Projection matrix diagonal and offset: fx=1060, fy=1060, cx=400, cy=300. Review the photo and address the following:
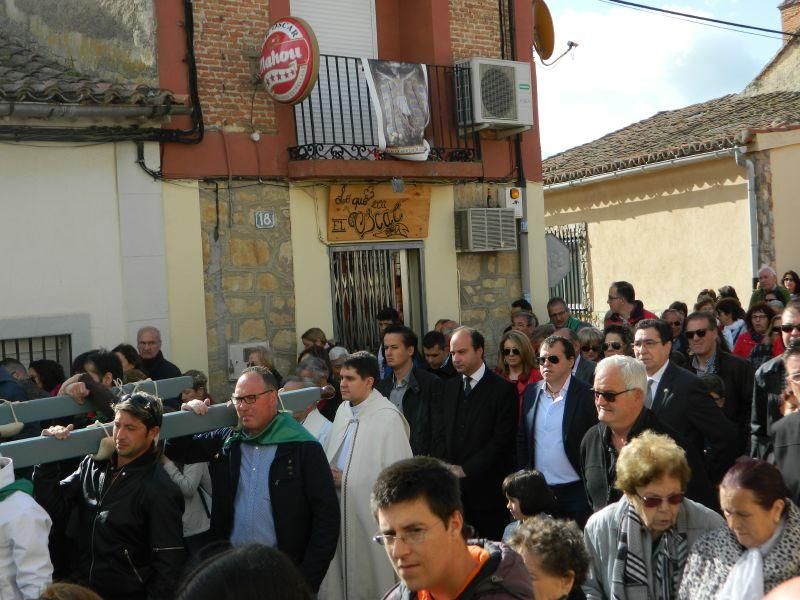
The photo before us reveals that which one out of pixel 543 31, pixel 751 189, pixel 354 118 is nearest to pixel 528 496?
pixel 354 118

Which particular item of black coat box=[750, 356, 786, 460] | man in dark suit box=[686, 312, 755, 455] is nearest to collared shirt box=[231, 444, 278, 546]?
black coat box=[750, 356, 786, 460]

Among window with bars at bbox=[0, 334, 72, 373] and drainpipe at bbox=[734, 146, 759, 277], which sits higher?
drainpipe at bbox=[734, 146, 759, 277]

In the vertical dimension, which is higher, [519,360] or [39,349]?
[39,349]

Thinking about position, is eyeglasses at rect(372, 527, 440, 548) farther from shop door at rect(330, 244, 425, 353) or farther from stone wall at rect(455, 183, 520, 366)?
stone wall at rect(455, 183, 520, 366)

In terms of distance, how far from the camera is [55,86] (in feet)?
29.2

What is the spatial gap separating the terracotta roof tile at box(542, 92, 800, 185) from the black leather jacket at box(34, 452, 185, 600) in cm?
1371

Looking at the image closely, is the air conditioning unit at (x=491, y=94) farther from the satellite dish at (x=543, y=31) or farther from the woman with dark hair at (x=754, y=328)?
the woman with dark hair at (x=754, y=328)

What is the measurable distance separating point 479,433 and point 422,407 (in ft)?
1.76

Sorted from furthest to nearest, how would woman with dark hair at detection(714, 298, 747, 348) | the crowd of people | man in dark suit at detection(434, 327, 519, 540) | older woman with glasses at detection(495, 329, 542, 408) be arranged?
woman with dark hair at detection(714, 298, 747, 348) < older woman with glasses at detection(495, 329, 542, 408) < man in dark suit at detection(434, 327, 519, 540) < the crowd of people

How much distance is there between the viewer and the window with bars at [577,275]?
19.8m

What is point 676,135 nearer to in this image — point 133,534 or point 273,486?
point 273,486

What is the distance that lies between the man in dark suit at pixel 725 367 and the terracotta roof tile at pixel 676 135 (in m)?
9.77

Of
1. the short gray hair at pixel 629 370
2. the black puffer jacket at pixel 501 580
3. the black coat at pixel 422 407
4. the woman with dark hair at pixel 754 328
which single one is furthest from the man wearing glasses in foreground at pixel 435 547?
the woman with dark hair at pixel 754 328

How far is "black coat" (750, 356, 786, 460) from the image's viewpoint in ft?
19.5
